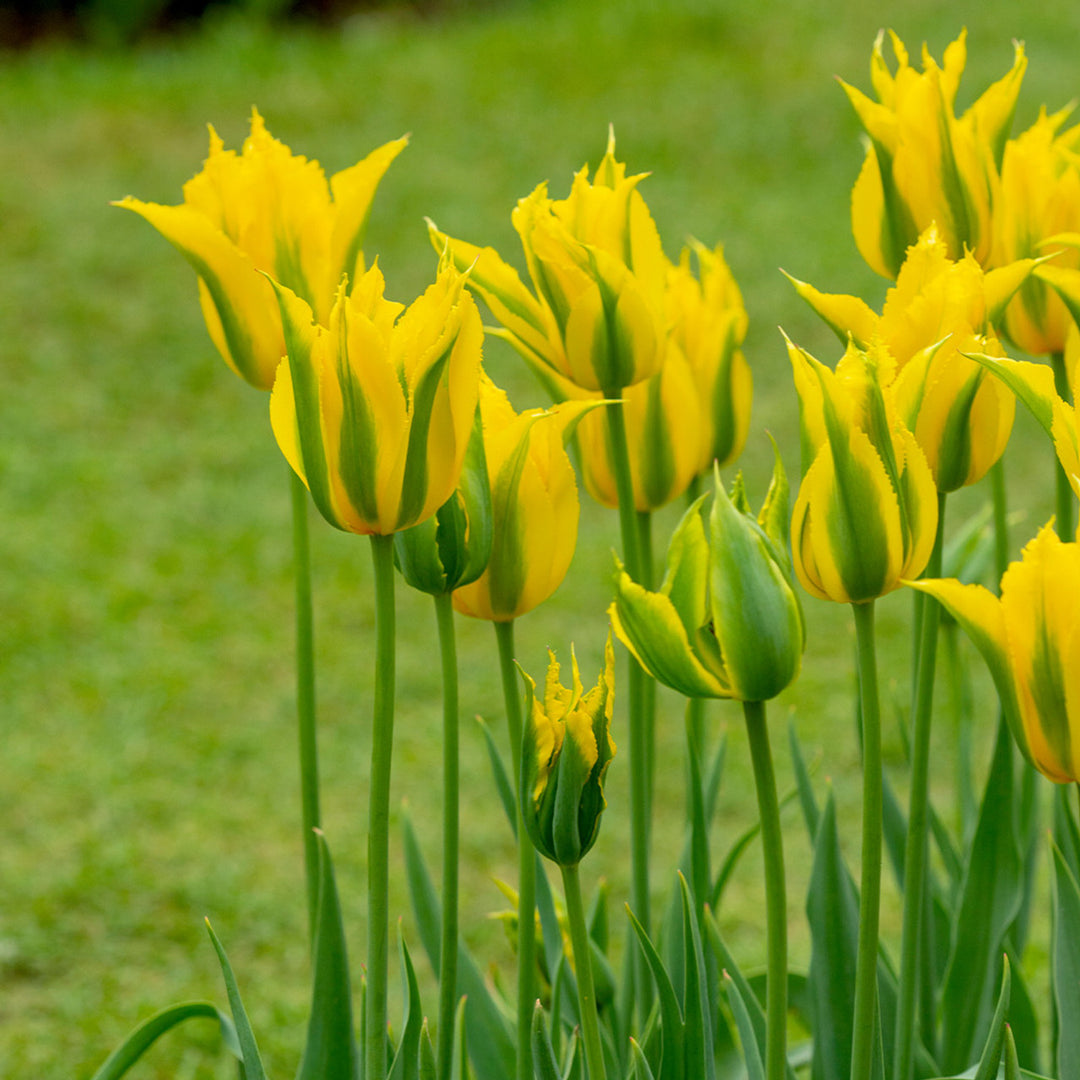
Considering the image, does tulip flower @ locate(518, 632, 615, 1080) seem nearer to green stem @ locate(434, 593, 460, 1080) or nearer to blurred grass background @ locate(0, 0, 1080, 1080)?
green stem @ locate(434, 593, 460, 1080)

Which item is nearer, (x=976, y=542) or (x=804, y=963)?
(x=976, y=542)

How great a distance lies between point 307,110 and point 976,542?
504 centimetres

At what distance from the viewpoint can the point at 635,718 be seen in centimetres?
109

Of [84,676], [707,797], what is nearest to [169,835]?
[84,676]

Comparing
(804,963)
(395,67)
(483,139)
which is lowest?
(804,963)

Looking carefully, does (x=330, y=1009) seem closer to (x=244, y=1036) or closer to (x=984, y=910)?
(x=244, y=1036)

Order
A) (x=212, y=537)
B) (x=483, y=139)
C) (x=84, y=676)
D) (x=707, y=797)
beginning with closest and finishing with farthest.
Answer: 1. (x=707, y=797)
2. (x=84, y=676)
3. (x=212, y=537)
4. (x=483, y=139)

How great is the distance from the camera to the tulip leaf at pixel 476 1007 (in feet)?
4.34

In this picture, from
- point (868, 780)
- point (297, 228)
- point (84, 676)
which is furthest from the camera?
point (84, 676)

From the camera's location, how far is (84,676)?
3.28 m

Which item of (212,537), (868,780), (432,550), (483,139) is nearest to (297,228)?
(432,550)

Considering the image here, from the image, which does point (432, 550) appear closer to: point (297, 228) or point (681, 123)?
point (297, 228)

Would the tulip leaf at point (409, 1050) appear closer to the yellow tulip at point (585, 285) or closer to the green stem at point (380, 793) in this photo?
the green stem at point (380, 793)

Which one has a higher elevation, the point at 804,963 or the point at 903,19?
the point at 903,19
